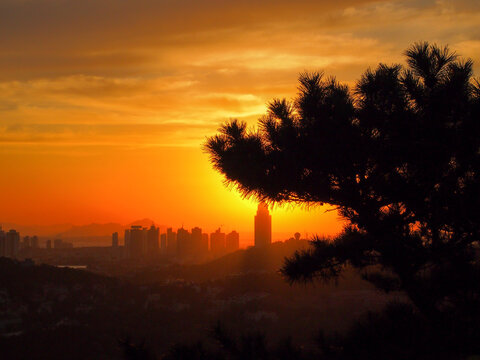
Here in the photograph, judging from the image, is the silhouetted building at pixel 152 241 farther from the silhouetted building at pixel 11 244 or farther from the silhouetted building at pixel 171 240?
the silhouetted building at pixel 11 244

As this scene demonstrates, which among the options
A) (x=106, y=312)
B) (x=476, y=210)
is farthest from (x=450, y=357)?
(x=106, y=312)

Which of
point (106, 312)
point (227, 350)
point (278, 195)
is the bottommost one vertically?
point (106, 312)

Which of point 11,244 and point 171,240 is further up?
point 171,240

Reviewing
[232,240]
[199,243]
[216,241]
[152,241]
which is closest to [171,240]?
[152,241]

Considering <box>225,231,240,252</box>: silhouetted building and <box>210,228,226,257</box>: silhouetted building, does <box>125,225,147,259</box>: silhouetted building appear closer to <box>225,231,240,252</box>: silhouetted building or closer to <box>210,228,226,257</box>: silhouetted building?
<box>210,228,226,257</box>: silhouetted building

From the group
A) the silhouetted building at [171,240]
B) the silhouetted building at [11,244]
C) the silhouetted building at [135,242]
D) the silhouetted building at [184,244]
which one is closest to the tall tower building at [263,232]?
the silhouetted building at [184,244]

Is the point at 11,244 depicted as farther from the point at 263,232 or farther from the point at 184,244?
the point at 263,232

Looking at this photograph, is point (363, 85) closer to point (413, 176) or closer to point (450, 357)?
point (413, 176)

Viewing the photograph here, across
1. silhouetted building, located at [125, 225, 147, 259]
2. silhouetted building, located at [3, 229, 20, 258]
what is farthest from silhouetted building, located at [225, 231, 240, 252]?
silhouetted building, located at [3, 229, 20, 258]
